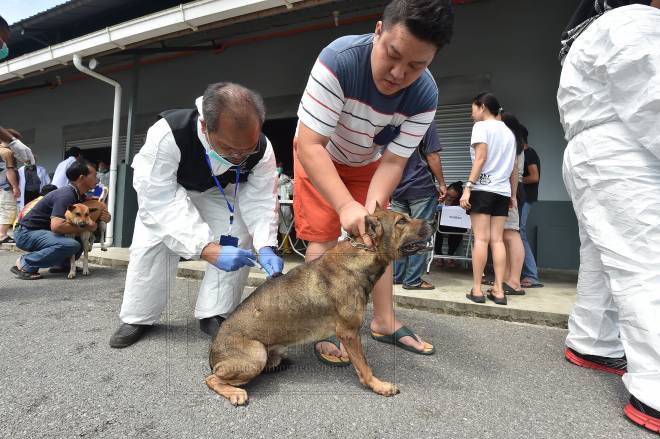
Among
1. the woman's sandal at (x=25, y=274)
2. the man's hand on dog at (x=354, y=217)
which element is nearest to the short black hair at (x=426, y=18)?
the man's hand on dog at (x=354, y=217)

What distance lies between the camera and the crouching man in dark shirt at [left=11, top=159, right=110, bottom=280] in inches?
188

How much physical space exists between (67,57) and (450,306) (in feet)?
26.3

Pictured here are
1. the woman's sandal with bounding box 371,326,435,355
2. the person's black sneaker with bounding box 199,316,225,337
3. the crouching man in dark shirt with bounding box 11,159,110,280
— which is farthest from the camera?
the crouching man in dark shirt with bounding box 11,159,110,280

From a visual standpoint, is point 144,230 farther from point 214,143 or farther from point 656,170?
point 656,170

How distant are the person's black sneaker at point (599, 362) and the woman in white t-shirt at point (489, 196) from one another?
1.08 m

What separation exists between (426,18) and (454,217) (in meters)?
4.04

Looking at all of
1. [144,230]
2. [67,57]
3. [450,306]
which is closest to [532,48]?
[450,306]

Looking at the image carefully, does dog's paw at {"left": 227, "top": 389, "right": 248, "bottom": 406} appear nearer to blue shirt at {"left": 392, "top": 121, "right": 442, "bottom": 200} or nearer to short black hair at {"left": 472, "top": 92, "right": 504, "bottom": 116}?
blue shirt at {"left": 392, "top": 121, "right": 442, "bottom": 200}

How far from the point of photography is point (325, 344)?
2.48 meters

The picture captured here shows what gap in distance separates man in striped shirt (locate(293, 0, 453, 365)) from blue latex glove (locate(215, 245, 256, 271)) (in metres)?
0.42

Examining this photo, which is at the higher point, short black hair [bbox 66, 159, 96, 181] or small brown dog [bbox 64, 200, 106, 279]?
short black hair [bbox 66, 159, 96, 181]

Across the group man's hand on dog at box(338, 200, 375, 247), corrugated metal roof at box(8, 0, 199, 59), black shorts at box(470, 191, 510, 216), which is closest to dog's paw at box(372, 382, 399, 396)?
man's hand on dog at box(338, 200, 375, 247)

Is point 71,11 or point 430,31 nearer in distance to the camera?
point 430,31

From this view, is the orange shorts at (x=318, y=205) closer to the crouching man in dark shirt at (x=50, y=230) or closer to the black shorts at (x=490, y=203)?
the black shorts at (x=490, y=203)
